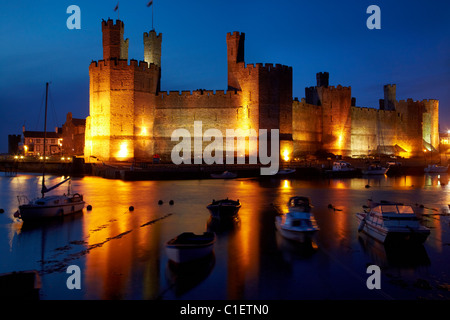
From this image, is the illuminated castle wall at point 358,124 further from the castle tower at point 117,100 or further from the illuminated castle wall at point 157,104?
the castle tower at point 117,100

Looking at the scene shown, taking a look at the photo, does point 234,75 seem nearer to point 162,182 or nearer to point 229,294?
point 162,182

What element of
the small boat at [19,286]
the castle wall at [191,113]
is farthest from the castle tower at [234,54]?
the small boat at [19,286]

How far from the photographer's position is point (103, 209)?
18.0 m

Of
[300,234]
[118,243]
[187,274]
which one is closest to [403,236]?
[300,234]

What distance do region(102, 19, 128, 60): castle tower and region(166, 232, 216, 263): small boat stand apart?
28.2 m

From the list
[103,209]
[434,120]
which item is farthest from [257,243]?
[434,120]

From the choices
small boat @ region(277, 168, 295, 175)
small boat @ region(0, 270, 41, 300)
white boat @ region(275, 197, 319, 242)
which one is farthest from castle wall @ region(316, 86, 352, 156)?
small boat @ region(0, 270, 41, 300)

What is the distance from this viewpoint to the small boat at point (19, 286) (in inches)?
240

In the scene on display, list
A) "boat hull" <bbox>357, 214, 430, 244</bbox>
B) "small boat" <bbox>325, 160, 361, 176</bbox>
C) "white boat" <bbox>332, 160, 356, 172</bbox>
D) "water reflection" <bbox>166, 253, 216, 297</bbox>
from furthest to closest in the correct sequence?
"white boat" <bbox>332, 160, 356, 172</bbox>
"small boat" <bbox>325, 160, 361, 176</bbox>
"boat hull" <bbox>357, 214, 430, 244</bbox>
"water reflection" <bbox>166, 253, 216, 297</bbox>

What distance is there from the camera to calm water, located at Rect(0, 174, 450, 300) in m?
7.91

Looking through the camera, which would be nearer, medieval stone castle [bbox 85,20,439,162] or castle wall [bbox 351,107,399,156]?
medieval stone castle [bbox 85,20,439,162]

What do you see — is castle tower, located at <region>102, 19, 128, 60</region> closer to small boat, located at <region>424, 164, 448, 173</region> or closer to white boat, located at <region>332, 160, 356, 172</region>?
white boat, located at <region>332, 160, 356, 172</region>

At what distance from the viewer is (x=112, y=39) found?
113 ft

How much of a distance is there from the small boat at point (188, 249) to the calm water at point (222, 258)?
29 cm
